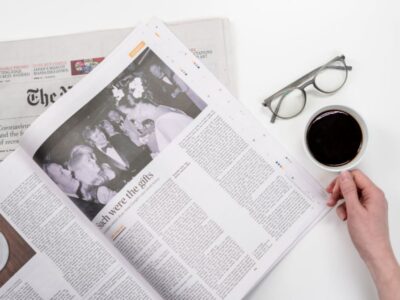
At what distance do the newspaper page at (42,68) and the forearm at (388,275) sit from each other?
332 mm

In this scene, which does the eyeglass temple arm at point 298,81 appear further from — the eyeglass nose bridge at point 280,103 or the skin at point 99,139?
the skin at point 99,139

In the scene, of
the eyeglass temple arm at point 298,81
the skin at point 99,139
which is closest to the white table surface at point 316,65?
the eyeglass temple arm at point 298,81

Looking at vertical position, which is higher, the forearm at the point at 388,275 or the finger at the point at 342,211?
the finger at the point at 342,211

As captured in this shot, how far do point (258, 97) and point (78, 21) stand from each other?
27 centimetres

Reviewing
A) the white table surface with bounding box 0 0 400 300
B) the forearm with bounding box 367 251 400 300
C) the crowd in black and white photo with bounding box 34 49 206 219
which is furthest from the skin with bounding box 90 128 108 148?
the forearm with bounding box 367 251 400 300

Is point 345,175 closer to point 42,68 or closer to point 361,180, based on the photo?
point 361,180

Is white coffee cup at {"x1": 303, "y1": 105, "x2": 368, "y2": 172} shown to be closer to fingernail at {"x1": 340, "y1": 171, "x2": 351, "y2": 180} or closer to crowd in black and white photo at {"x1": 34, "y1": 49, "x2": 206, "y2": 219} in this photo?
fingernail at {"x1": 340, "y1": 171, "x2": 351, "y2": 180}

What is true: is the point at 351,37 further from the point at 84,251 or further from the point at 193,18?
the point at 84,251

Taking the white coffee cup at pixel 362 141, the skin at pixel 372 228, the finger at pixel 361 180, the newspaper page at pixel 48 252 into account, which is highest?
the newspaper page at pixel 48 252

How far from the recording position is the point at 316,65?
55cm

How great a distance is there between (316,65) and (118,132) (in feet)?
0.91

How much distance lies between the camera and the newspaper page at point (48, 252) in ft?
1.72

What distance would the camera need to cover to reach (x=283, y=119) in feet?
1.79

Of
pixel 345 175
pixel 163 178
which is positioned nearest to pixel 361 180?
pixel 345 175
